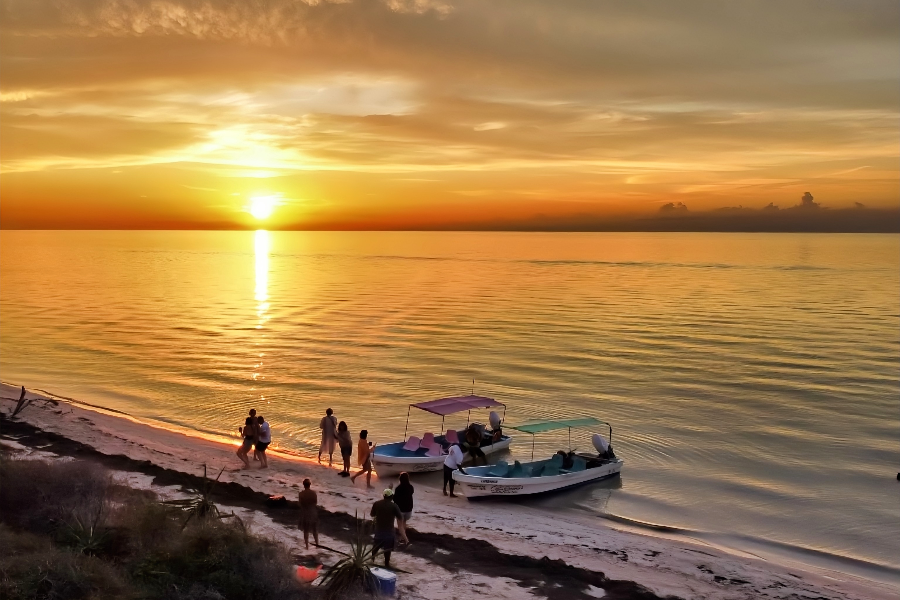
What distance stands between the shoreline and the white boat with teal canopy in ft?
1.57

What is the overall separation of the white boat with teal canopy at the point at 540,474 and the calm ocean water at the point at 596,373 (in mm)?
523

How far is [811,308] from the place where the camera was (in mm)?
61312

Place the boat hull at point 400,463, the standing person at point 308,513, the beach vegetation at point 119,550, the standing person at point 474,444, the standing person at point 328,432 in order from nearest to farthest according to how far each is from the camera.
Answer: the beach vegetation at point 119,550, the standing person at point 308,513, the boat hull at point 400,463, the standing person at point 328,432, the standing person at point 474,444

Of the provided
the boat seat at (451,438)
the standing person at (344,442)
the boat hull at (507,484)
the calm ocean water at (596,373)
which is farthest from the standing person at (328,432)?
the boat hull at (507,484)

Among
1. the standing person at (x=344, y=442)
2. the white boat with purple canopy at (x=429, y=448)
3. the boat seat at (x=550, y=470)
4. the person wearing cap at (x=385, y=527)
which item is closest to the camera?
the person wearing cap at (x=385, y=527)

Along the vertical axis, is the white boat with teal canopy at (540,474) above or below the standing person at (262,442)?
below

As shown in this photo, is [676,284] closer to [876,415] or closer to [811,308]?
[811,308]

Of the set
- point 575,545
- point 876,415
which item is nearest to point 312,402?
point 575,545

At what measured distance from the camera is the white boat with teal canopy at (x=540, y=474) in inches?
734

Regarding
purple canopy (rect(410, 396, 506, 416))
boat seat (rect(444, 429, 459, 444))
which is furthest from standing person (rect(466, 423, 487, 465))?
purple canopy (rect(410, 396, 506, 416))

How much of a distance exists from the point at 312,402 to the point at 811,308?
48.2m

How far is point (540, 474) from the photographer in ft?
65.1

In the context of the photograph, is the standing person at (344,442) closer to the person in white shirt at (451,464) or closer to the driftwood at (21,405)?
the person in white shirt at (451,464)

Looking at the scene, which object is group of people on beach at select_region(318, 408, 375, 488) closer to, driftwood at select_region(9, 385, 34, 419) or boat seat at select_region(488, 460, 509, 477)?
boat seat at select_region(488, 460, 509, 477)
